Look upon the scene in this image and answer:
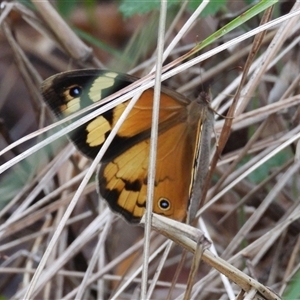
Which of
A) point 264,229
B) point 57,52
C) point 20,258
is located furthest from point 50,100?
point 57,52

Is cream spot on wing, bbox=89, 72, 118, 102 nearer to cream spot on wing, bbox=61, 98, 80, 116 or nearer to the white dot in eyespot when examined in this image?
cream spot on wing, bbox=61, 98, 80, 116

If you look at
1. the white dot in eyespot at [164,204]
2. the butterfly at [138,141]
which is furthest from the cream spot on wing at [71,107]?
the white dot in eyespot at [164,204]

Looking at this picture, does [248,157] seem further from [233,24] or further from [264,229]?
[233,24]

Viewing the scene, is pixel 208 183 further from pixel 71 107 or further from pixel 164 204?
pixel 71 107

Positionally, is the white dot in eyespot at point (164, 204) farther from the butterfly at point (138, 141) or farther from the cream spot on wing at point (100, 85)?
the cream spot on wing at point (100, 85)

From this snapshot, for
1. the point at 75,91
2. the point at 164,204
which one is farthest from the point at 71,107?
the point at 164,204

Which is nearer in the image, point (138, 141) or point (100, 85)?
point (100, 85)

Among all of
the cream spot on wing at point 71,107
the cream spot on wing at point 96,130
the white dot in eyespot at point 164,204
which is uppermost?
the cream spot on wing at point 71,107
